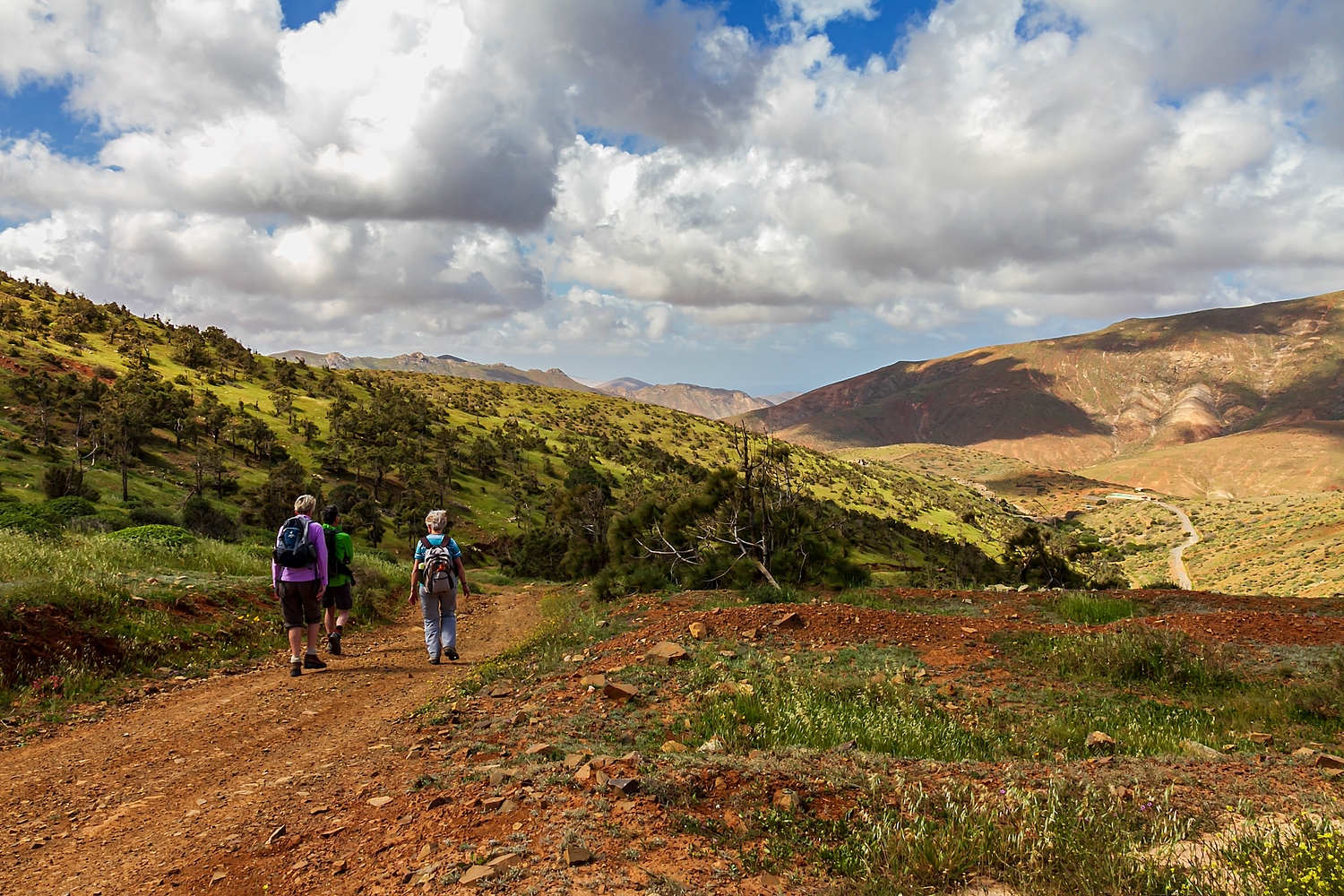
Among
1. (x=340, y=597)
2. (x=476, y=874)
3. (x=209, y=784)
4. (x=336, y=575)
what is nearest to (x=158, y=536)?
(x=340, y=597)

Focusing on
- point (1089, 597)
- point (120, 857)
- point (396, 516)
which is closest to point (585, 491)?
point (396, 516)

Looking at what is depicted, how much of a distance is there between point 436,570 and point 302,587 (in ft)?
6.18

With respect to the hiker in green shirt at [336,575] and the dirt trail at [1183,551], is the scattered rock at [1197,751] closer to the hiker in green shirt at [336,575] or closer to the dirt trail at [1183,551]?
the hiker in green shirt at [336,575]

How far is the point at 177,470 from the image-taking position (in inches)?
1473

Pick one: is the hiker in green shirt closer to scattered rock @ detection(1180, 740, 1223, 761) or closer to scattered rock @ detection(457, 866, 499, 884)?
scattered rock @ detection(457, 866, 499, 884)

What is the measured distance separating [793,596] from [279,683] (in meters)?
9.74

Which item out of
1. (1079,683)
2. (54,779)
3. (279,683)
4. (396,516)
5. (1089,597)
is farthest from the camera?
(396,516)

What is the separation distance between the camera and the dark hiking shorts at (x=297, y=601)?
973cm

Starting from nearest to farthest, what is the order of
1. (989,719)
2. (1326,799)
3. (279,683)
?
(1326,799)
(989,719)
(279,683)

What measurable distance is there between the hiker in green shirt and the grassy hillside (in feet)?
25.1

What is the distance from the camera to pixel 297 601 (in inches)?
390

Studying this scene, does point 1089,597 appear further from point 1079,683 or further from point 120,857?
point 120,857

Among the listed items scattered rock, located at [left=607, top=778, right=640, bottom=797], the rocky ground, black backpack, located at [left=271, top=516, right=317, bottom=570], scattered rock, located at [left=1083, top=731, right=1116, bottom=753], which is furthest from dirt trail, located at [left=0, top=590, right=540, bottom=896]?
scattered rock, located at [left=1083, top=731, right=1116, bottom=753]

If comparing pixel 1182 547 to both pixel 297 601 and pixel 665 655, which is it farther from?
pixel 297 601
